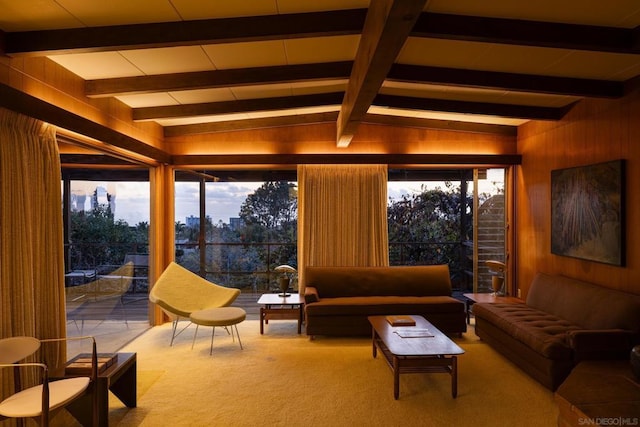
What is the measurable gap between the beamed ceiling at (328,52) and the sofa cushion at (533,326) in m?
2.17

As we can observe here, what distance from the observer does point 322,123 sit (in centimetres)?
575

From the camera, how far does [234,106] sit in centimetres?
442

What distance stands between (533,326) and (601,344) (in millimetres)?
607

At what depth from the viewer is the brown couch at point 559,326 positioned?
312 centimetres

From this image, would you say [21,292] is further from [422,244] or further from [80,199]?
[422,244]

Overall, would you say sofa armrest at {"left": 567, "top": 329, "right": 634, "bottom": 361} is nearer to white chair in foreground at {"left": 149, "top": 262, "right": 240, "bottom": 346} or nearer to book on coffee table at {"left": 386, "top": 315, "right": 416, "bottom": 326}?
book on coffee table at {"left": 386, "top": 315, "right": 416, "bottom": 326}

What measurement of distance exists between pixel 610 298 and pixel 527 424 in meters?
1.49

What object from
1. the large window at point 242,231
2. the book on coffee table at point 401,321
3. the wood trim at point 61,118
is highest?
the wood trim at point 61,118

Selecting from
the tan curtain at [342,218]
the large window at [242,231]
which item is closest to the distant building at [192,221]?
the large window at [242,231]

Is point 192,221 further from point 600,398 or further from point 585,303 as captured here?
point 600,398

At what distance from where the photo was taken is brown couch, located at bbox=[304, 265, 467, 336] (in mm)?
4637

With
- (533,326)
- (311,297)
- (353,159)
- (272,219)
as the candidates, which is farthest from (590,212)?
(272,219)

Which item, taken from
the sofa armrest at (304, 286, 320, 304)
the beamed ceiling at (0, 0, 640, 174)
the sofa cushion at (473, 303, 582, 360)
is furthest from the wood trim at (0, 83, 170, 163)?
the sofa cushion at (473, 303, 582, 360)

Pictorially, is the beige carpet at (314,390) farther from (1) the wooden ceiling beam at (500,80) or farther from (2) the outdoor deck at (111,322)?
(1) the wooden ceiling beam at (500,80)
